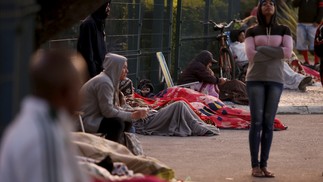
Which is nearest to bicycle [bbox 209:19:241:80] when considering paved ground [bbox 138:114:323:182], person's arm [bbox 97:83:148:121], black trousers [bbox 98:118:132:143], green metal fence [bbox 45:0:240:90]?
green metal fence [bbox 45:0:240:90]

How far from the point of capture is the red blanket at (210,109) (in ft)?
47.6

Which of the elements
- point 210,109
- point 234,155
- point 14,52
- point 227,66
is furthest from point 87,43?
point 227,66

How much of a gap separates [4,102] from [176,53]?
49.0 feet

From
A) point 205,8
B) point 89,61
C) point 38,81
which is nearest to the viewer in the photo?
point 38,81

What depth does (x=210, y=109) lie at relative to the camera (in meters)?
14.9

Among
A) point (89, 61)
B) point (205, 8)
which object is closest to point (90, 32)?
point (89, 61)

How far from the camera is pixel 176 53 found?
1939 centimetres

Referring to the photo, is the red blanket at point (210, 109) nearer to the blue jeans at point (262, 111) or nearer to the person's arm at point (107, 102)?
the blue jeans at point (262, 111)

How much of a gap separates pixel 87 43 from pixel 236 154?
7.09ft

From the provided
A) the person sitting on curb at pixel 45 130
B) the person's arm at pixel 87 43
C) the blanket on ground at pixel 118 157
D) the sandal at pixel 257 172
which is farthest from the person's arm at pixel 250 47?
the person sitting on curb at pixel 45 130

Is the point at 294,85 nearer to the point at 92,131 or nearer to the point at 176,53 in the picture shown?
the point at 176,53

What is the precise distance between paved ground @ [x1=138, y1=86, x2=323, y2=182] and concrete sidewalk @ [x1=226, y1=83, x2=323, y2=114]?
3.46 ft

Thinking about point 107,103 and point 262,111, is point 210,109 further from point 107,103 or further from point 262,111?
point 107,103

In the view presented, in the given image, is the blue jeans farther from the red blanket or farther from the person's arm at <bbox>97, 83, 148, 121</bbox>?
the red blanket
